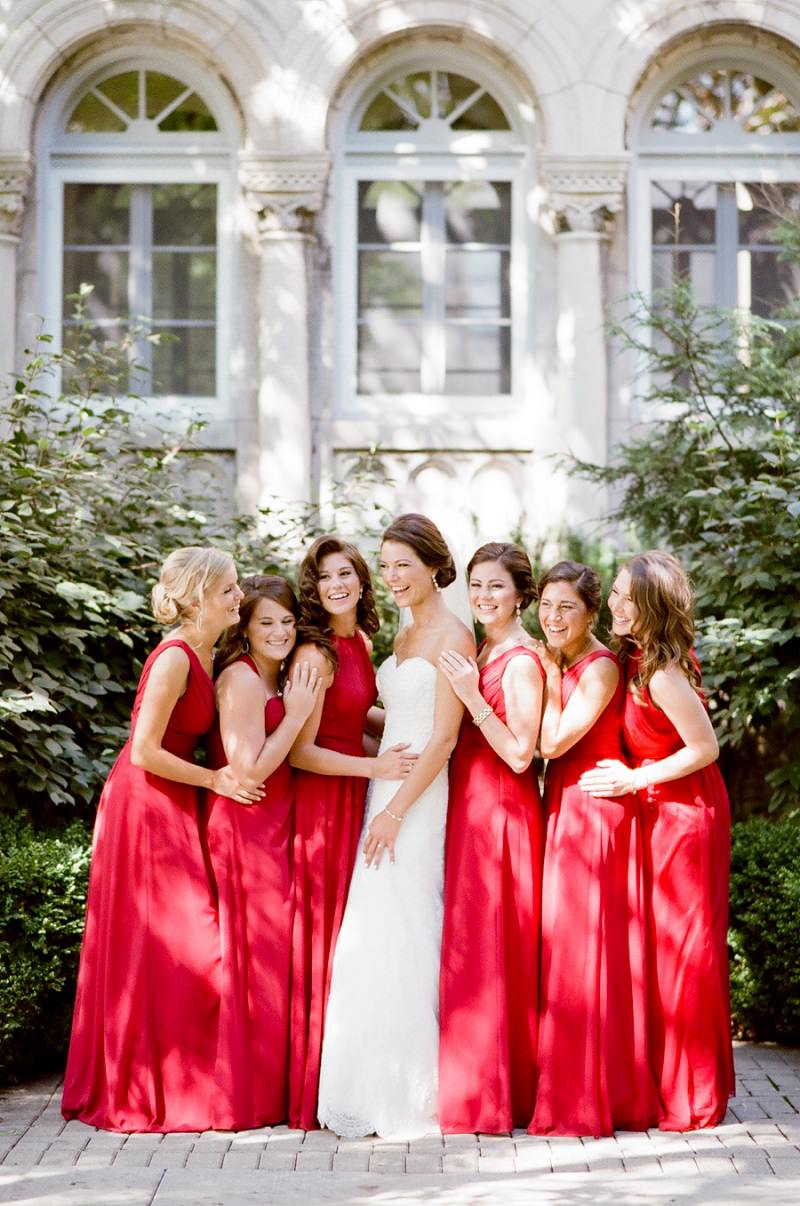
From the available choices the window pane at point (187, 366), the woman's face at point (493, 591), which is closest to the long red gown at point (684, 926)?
the woman's face at point (493, 591)

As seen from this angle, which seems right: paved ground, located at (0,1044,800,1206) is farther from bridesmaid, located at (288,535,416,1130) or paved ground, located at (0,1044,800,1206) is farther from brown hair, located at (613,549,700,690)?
brown hair, located at (613,549,700,690)

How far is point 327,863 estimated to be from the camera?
5809 mm

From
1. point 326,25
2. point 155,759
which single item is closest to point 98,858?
point 155,759

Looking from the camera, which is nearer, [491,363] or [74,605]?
[74,605]

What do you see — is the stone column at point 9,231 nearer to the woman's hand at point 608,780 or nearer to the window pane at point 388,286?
the window pane at point 388,286

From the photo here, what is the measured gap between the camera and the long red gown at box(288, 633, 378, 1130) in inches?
223

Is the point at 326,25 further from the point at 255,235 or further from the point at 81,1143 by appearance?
the point at 81,1143

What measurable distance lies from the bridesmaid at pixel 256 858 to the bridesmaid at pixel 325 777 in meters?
0.05

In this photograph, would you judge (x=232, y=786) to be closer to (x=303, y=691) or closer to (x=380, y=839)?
(x=303, y=691)

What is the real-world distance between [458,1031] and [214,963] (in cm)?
94

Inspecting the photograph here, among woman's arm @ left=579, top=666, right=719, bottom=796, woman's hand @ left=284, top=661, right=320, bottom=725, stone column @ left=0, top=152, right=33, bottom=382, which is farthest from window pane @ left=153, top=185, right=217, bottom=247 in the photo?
woman's arm @ left=579, top=666, right=719, bottom=796

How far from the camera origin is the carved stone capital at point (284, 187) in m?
11.4

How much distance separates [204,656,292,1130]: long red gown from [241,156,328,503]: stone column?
18.8 feet

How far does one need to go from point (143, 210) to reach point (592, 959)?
8390 mm
